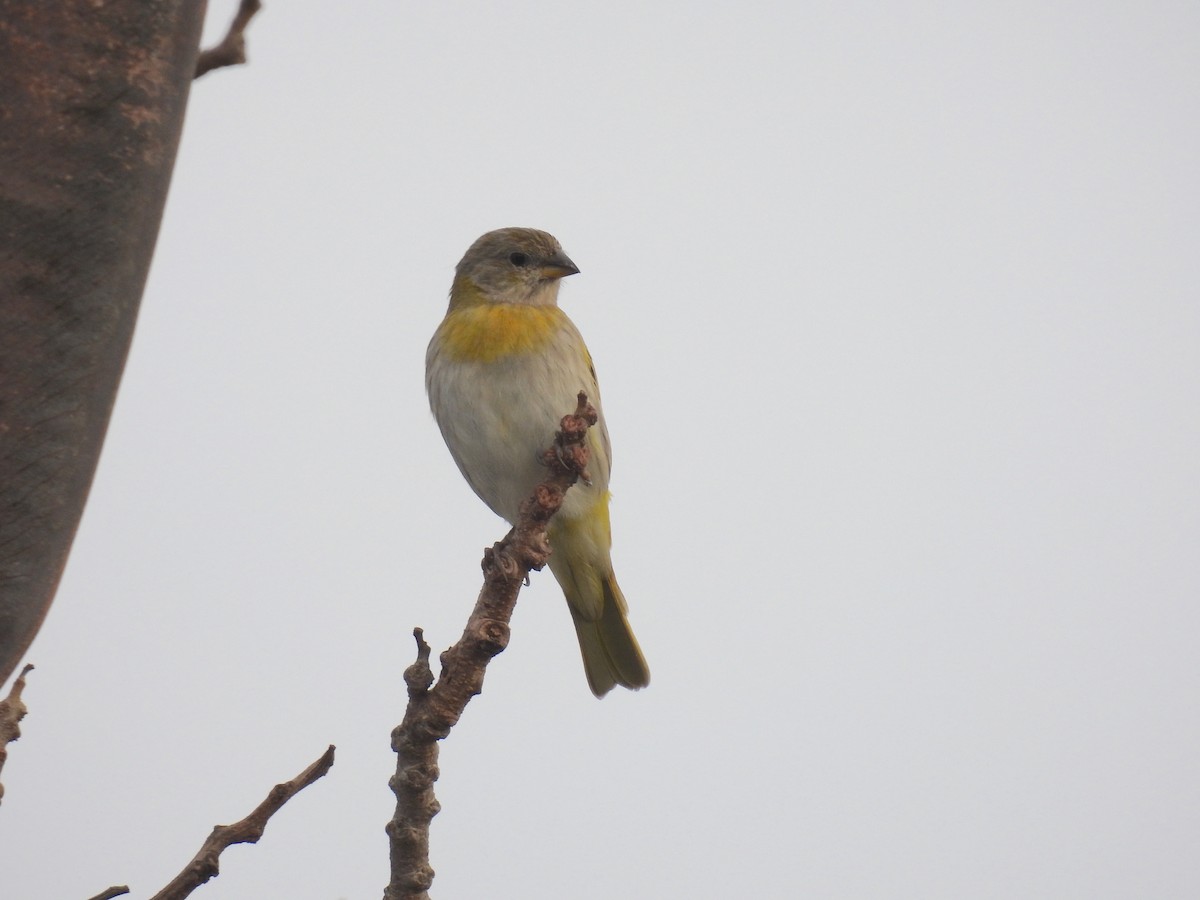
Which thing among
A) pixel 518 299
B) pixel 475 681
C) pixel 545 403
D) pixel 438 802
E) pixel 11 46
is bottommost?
pixel 438 802

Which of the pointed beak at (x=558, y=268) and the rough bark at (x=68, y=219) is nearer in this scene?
the rough bark at (x=68, y=219)

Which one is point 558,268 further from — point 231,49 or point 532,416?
point 231,49

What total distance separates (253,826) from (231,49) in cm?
131

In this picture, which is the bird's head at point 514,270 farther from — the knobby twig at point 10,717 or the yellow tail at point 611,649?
the knobby twig at point 10,717

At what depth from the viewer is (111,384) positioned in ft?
5.11

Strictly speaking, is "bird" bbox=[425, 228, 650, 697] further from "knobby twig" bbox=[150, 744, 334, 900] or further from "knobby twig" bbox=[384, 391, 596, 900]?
"knobby twig" bbox=[150, 744, 334, 900]

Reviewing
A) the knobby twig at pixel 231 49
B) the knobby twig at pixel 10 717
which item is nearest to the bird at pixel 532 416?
the knobby twig at pixel 10 717

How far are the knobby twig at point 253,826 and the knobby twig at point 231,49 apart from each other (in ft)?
3.77

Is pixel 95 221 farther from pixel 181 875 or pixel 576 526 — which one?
pixel 576 526

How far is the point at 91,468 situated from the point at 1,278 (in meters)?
0.27

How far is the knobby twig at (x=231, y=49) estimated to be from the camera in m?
1.74

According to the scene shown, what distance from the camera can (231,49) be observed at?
1.75m

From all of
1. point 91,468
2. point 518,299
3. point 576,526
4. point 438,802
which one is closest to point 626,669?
point 576,526

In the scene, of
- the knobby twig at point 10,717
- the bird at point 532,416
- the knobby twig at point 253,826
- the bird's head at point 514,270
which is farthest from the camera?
the bird's head at point 514,270
